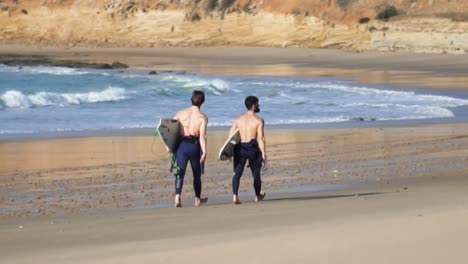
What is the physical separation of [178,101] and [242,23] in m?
28.7

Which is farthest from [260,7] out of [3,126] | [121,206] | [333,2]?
[121,206]

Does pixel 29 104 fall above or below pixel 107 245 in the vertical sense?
below

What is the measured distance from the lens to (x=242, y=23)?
55406 millimetres

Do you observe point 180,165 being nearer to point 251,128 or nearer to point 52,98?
point 251,128

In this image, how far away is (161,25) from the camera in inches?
2288

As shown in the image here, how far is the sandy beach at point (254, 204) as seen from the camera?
7.53m

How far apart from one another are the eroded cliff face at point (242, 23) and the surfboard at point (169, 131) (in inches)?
1423

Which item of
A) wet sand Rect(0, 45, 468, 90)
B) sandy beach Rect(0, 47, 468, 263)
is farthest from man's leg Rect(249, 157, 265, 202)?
wet sand Rect(0, 45, 468, 90)

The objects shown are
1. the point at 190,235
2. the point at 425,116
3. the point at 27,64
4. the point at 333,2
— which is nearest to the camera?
the point at 190,235

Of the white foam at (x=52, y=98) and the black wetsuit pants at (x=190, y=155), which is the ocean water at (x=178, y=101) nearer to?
the white foam at (x=52, y=98)

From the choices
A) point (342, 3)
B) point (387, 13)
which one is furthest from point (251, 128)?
point (342, 3)

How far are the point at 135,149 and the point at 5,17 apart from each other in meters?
46.6

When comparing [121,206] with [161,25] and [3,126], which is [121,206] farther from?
[161,25]

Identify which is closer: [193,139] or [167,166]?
[193,139]
